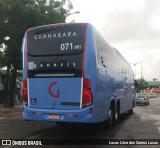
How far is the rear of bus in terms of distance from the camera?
10.4m

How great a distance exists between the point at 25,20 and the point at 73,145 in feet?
60.9

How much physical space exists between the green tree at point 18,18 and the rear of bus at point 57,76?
49.4ft

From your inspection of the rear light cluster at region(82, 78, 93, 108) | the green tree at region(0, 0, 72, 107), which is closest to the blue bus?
the rear light cluster at region(82, 78, 93, 108)

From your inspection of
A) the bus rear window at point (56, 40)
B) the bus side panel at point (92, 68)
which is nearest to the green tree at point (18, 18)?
the bus rear window at point (56, 40)

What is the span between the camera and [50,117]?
35.0 ft

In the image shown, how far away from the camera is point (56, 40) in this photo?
11016mm

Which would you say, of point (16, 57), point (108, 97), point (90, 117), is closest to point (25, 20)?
point (16, 57)

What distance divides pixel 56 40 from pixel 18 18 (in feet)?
53.7

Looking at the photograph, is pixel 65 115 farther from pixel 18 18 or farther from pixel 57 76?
pixel 18 18

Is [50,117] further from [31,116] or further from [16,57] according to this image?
[16,57]

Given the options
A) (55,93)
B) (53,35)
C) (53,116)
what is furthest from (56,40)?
(53,116)

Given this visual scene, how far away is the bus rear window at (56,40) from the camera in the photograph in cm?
1070

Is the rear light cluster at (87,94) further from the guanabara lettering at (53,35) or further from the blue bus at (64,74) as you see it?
the guanabara lettering at (53,35)

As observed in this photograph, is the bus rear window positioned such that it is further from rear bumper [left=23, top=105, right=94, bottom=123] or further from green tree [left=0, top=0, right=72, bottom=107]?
green tree [left=0, top=0, right=72, bottom=107]
